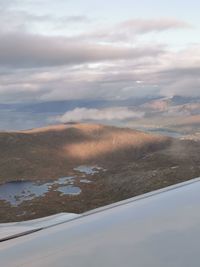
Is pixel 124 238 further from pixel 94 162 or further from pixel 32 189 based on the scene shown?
pixel 94 162

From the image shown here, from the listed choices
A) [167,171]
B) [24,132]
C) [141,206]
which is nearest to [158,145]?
[24,132]

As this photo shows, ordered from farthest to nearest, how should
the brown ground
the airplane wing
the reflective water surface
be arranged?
the reflective water surface → the brown ground → the airplane wing

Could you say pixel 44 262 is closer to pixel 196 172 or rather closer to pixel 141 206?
pixel 141 206

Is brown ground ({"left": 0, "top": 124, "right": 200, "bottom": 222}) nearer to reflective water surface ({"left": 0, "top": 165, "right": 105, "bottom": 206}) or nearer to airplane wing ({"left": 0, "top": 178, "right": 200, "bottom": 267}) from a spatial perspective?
reflective water surface ({"left": 0, "top": 165, "right": 105, "bottom": 206})

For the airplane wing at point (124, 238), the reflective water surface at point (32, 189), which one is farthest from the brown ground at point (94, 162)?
the airplane wing at point (124, 238)

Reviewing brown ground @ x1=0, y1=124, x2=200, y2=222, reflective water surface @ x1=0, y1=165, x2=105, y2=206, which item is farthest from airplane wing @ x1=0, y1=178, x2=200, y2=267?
reflective water surface @ x1=0, y1=165, x2=105, y2=206

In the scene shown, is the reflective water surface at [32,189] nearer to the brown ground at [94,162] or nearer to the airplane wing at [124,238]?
the brown ground at [94,162]
